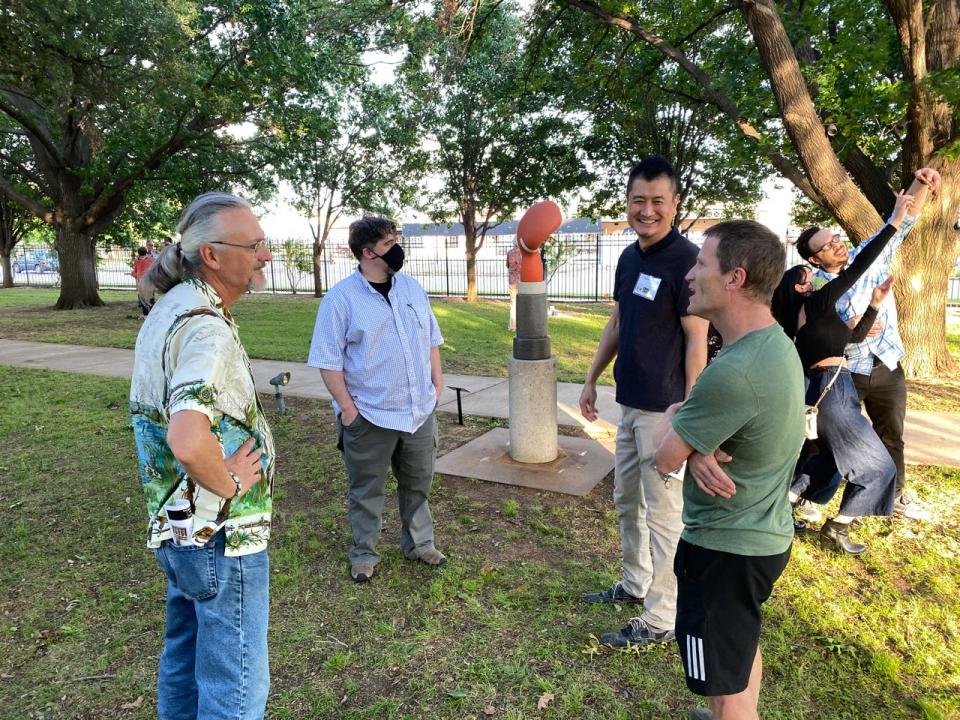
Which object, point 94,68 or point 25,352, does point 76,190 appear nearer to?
point 25,352

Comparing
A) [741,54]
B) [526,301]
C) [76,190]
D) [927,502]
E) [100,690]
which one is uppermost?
[741,54]

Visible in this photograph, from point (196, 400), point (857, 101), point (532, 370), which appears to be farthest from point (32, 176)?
point (196, 400)

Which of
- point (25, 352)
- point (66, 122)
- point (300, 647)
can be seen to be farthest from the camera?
point (66, 122)

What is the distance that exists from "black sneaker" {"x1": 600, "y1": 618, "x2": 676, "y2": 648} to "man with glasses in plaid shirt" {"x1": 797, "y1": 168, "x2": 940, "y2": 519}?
1894 millimetres

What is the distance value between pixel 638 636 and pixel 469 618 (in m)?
0.81

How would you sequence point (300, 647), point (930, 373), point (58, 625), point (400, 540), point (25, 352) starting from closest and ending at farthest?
point (300, 647)
point (58, 625)
point (400, 540)
point (930, 373)
point (25, 352)

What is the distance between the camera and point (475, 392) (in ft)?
24.4

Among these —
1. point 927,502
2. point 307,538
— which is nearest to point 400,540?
point 307,538

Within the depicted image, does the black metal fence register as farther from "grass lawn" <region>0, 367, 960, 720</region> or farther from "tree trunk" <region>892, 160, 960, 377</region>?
"grass lawn" <region>0, 367, 960, 720</region>

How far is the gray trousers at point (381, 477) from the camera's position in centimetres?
336

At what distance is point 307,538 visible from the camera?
13.2 ft

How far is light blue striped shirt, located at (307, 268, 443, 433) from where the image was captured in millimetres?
3266

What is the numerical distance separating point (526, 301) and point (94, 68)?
808cm

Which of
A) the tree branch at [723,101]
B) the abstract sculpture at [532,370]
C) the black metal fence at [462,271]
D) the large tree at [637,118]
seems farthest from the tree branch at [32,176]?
the abstract sculpture at [532,370]
